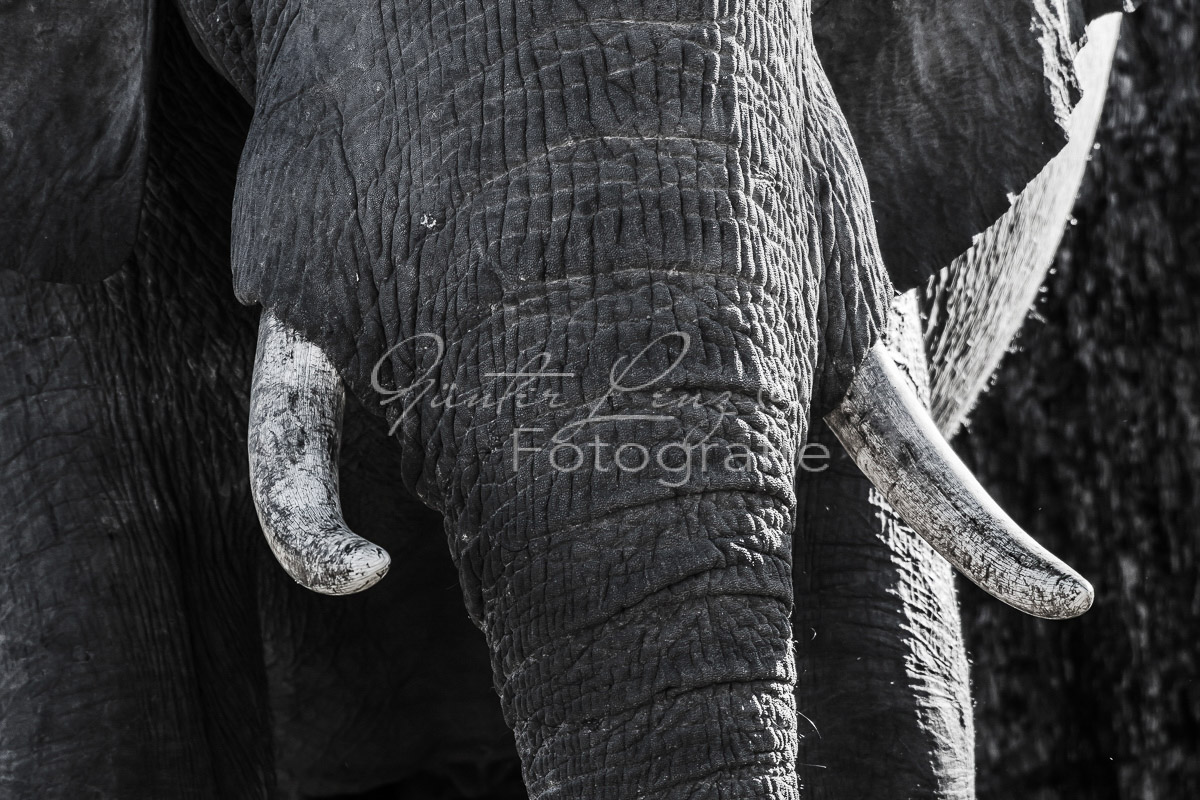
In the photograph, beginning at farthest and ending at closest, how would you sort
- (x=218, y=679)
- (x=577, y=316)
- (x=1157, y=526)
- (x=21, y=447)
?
(x=1157, y=526)
(x=218, y=679)
(x=21, y=447)
(x=577, y=316)

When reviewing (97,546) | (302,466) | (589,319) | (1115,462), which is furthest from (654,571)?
(1115,462)

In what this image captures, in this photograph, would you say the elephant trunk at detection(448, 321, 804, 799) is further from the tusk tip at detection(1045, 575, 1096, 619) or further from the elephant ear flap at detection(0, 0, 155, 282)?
the elephant ear flap at detection(0, 0, 155, 282)

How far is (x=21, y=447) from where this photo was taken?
3150mm

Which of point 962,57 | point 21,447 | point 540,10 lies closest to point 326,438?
point 540,10

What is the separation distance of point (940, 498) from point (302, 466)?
2.70 ft

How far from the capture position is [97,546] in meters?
3.16

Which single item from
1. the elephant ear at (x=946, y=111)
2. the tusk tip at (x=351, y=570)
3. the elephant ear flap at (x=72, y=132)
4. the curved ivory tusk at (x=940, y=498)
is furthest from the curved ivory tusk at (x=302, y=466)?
the elephant ear at (x=946, y=111)

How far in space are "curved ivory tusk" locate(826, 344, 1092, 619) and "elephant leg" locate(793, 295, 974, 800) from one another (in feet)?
2.58

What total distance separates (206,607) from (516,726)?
0.99m

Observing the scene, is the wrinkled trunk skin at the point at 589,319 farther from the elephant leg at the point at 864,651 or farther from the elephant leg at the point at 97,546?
the elephant leg at the point at 864,651

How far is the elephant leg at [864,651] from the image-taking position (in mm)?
3496

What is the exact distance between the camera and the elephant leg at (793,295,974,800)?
3496mm

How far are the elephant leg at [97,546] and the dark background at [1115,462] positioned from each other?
444cm

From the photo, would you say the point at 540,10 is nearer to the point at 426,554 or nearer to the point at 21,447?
the point at 21,447
